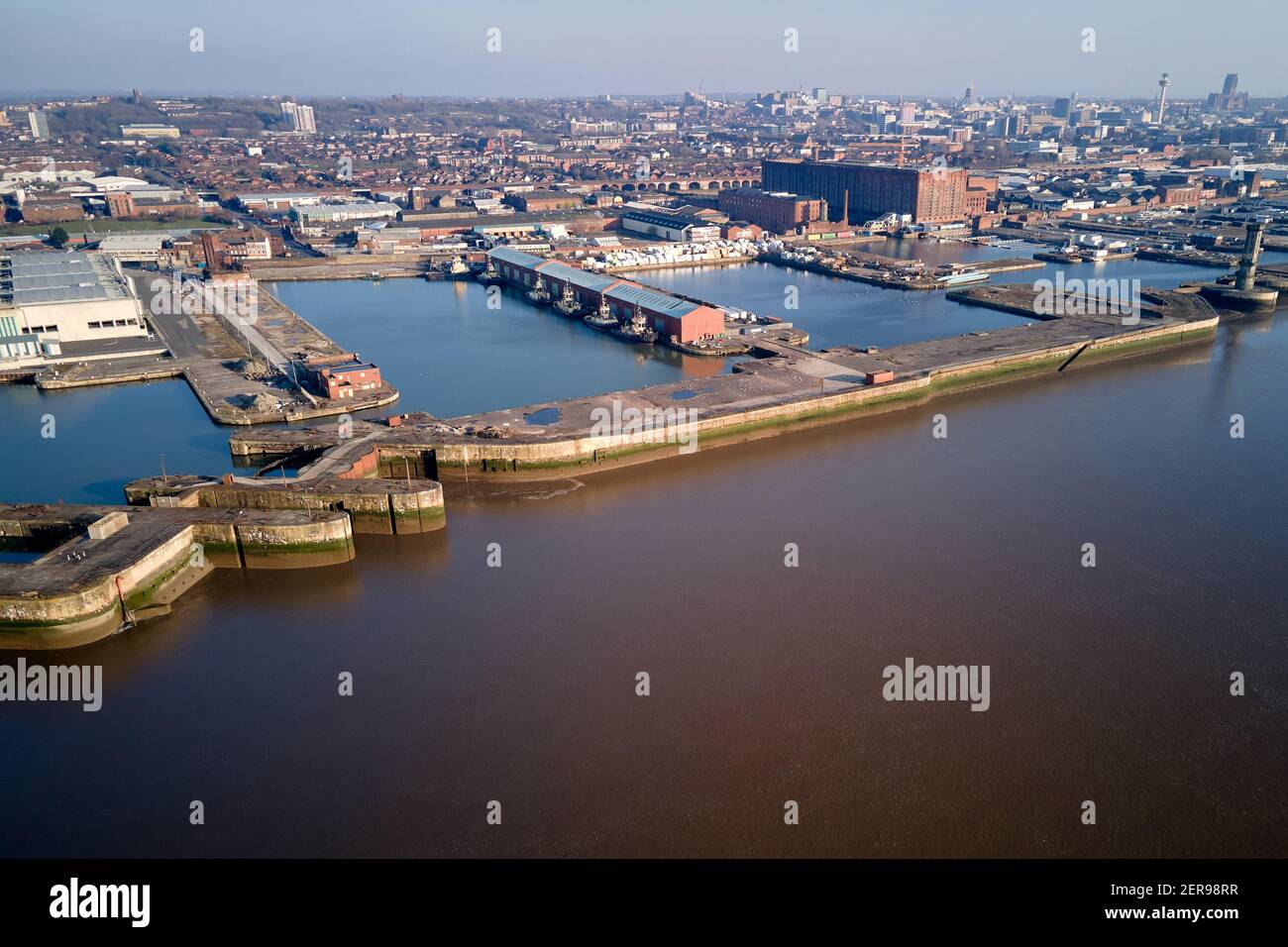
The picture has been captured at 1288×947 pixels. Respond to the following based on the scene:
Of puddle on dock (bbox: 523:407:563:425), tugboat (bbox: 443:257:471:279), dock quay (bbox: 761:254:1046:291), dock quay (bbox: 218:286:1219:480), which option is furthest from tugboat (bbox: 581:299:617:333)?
dock quay (bbox: 761:254:1046:291)

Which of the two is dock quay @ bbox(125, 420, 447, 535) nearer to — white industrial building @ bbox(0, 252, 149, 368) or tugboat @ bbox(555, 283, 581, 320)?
white industrial building @ bbox(0, 252, 149, 368)

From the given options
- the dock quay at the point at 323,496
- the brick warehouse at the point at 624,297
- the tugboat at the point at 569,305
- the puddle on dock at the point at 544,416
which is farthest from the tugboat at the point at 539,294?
the dock quay at the point at 323,496

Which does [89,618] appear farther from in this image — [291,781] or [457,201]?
[457,201]

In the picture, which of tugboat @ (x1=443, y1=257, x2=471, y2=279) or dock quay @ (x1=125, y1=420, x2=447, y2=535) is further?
tugboat @ (x1=443, y1=257, x2=471, y2=279)

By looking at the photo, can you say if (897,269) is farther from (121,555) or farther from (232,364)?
(121,555)

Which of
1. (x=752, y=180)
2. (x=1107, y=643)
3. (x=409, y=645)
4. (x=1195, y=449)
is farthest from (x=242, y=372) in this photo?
(x=752, y=180)

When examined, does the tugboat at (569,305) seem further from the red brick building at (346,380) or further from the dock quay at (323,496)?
the dock quay at (323,496)
